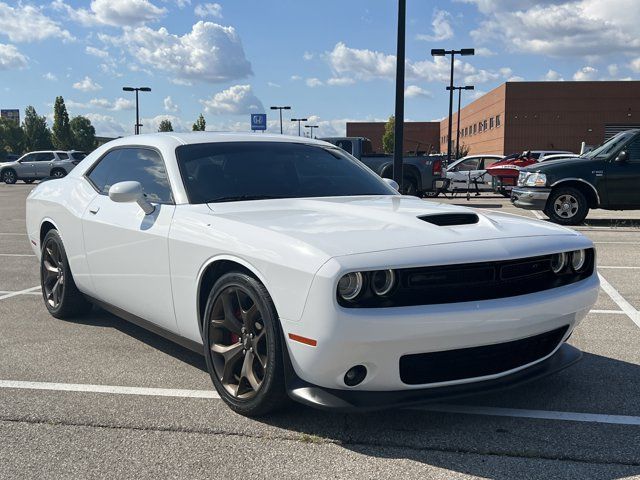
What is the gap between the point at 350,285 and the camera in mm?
2789

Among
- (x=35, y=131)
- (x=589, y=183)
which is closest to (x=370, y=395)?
(x=589, y=183)

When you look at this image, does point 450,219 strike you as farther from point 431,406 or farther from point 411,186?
point 411,186

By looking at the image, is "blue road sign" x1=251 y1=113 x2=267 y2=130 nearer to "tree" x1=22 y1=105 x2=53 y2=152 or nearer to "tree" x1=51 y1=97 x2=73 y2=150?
"tree" x1=51 y1=97 x2=73 y2=150

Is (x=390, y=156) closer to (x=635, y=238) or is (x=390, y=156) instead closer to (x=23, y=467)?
(x=635, y=238)

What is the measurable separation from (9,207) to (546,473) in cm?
1892

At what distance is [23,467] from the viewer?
276 cm

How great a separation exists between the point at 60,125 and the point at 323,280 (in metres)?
76.9

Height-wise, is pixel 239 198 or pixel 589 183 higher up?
pixel 239 198

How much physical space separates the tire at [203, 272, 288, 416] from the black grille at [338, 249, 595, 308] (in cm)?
46

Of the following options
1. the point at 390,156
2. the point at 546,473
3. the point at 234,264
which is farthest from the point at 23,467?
the point at 390,156

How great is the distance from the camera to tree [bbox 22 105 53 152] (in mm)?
83000

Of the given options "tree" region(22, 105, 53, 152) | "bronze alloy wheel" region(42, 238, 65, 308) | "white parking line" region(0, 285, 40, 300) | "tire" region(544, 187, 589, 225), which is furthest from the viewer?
"tree" region(22, 105, 53, 152)

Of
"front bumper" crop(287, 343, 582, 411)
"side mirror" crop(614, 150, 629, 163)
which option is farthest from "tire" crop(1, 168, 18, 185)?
"front bumper" crop(287, 343, 582, 411)

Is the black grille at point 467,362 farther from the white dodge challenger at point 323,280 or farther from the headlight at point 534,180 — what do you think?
the headlight at point 534,180
